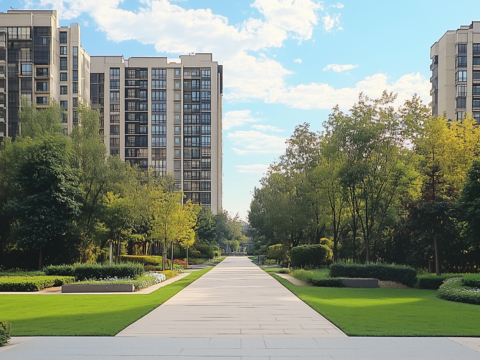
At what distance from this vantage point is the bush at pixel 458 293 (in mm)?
18078

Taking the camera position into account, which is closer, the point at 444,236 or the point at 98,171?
the point at 444,236

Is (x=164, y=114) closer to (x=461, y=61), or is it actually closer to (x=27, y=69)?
(x=27, y=69)

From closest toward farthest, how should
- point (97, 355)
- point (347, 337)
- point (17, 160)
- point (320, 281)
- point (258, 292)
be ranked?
point (97, 355)
point (347, 337)
point (258, 292)
point (320, 281)
point (17, 160)

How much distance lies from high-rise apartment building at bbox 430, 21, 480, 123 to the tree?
59288 millimetres

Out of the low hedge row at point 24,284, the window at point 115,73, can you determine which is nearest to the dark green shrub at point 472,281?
the low hedge row at point 24,284

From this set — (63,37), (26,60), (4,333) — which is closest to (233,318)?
(4,333)

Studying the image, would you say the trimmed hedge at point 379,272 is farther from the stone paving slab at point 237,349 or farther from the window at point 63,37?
the window at point 63,37

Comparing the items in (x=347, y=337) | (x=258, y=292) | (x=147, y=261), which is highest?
(x=347, y=337)

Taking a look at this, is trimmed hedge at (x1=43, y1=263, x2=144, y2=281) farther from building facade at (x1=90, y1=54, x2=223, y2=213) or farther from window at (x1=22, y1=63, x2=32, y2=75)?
building facade at (x1=90, y1=54, x2=223, y2=213)

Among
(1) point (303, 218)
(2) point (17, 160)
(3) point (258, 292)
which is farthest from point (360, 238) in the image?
(2) point (17, 160)

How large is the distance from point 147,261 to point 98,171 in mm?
10377

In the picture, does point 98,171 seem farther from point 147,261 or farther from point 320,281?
point 320,281

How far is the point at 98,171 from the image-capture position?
129 feet

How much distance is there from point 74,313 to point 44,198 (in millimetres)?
22296
